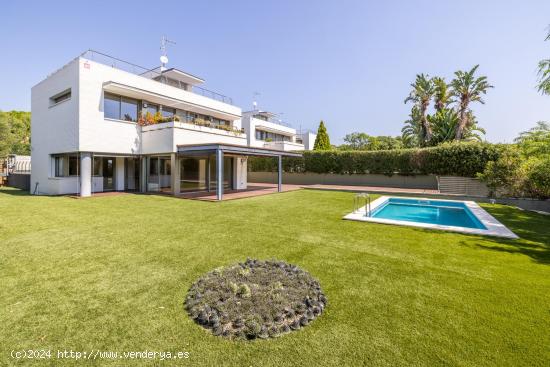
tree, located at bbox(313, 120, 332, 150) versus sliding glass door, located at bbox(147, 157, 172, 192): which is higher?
tree, located at bbox(313, 120, 332, 150)

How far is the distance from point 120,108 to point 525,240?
21004 mm

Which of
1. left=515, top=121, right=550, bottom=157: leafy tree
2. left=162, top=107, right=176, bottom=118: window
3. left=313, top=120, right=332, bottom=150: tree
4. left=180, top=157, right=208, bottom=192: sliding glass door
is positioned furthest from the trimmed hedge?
left=162, top=107, right=176, bottom=118: window

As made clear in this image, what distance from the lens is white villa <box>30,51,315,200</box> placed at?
15.6 metres

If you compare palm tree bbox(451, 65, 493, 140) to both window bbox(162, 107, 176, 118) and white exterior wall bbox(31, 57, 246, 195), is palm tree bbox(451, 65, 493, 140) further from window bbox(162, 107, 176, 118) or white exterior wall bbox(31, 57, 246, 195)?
window bbox(162, 107, 176, 118)

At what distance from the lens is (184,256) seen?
5707 mm

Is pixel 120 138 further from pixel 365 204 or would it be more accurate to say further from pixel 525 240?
pixel 525 240

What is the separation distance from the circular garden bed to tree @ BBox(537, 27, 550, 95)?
13343mm

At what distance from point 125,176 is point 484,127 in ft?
133

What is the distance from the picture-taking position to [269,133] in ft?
114

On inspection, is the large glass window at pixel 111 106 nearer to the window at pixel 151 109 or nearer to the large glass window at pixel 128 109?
the large glass window at pixel 128 109

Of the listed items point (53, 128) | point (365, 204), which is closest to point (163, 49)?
point (53, 128)

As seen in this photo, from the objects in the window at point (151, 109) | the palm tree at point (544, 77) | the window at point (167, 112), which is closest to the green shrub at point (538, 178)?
the palm tree at point (544, 77)

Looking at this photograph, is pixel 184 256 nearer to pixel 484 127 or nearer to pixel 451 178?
pixel 451 178

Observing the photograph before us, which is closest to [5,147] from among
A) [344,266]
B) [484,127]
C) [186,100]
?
[186,100]
